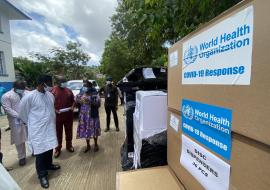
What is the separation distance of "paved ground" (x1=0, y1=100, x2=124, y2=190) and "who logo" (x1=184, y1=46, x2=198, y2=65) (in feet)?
7.66

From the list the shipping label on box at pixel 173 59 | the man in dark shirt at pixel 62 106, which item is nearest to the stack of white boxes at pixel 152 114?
the shipping label on box at pixel 173 59

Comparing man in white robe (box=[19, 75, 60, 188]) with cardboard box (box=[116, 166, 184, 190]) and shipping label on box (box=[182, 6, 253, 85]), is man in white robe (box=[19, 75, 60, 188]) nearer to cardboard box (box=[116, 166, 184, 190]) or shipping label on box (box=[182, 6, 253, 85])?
cardboard box (box=[116, 166, 184, 190])

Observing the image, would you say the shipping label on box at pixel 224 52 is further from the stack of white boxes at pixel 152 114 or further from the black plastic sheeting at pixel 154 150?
the black plastic sheeting at pixel 154 150

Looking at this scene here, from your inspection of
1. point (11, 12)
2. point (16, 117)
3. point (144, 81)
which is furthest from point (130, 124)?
point (11, 12)

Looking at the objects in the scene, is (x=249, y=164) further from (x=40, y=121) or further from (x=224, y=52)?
(x=40, y=121)

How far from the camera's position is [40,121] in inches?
116

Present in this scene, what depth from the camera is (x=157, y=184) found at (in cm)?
148

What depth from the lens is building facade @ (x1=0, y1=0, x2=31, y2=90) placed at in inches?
421

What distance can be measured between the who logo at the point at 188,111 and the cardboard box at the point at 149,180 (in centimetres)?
54

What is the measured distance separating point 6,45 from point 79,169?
10910mm

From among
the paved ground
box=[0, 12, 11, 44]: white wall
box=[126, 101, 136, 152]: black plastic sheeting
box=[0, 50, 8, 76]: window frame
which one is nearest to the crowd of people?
the paved ground

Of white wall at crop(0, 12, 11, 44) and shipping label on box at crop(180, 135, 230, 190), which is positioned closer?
shipping label on box at crop(180, 135, 230, 190)

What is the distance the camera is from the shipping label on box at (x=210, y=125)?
0.85 m

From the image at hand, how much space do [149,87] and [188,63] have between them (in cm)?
173
